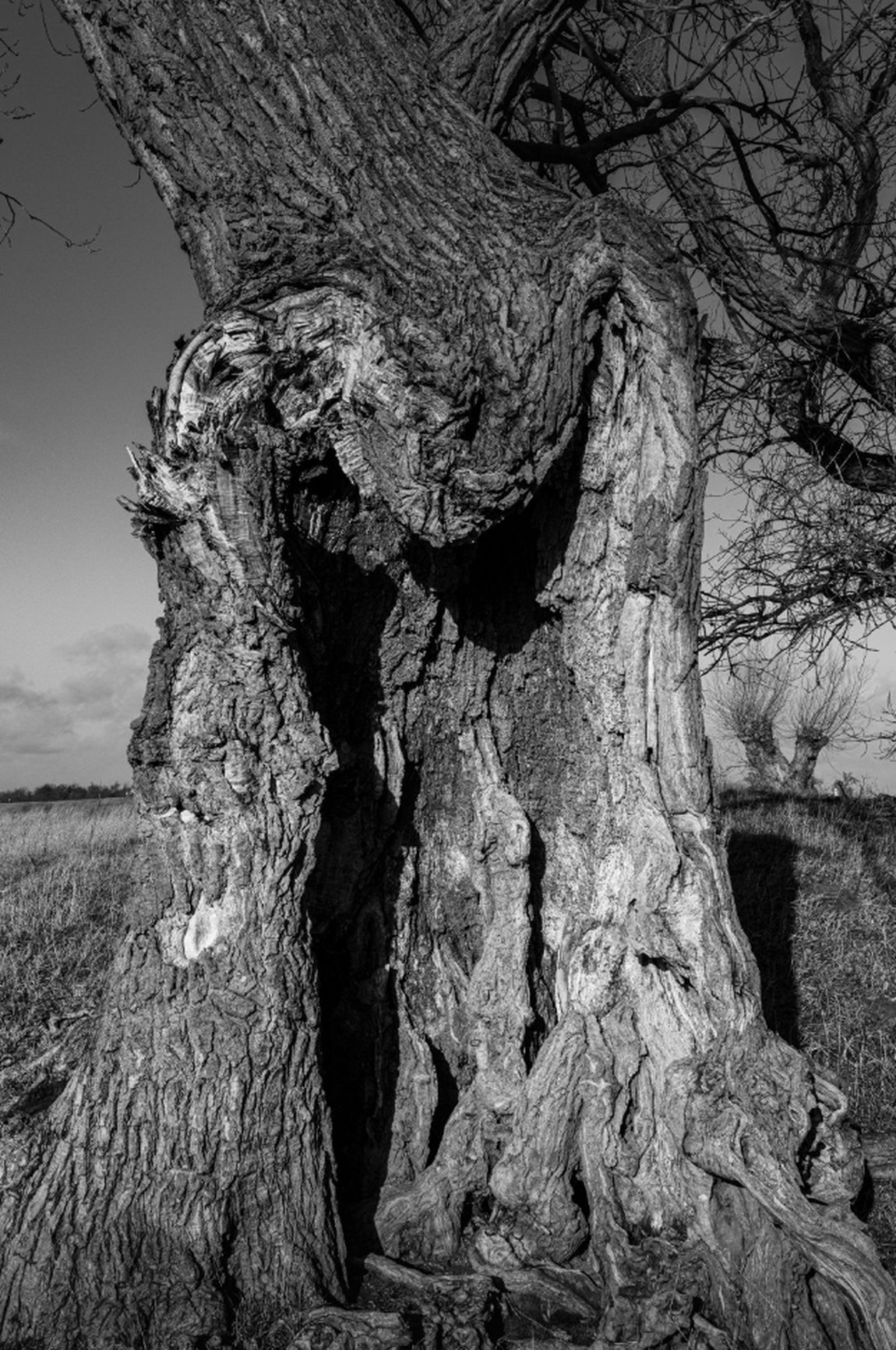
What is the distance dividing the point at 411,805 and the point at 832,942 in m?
3.84

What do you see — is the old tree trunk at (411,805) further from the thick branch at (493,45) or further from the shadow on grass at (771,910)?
the shadow on grass at (771,910)

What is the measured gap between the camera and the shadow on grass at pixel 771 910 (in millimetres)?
5648

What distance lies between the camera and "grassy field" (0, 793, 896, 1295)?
506cm

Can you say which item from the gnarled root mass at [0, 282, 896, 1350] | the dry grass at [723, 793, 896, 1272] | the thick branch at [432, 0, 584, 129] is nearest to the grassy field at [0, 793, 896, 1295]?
the dry grass at [723, 793, 896, 1272]

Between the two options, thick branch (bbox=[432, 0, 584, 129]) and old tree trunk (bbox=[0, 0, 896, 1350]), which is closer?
old tree trunk (bbox=[0, 0, 896, 1350])

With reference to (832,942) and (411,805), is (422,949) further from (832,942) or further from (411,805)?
(832,942)

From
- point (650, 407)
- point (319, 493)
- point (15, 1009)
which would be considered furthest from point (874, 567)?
point (15, 1009)

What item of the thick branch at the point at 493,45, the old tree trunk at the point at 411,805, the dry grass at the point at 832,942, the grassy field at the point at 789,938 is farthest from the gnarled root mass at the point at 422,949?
the thick branch at the point at 493,45

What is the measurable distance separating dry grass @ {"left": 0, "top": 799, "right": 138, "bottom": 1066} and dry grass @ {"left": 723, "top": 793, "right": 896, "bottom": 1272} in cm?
372

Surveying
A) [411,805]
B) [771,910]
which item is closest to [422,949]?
[411,805]

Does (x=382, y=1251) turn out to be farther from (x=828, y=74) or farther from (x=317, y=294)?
(x=828, y=74)

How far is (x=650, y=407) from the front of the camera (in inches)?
145

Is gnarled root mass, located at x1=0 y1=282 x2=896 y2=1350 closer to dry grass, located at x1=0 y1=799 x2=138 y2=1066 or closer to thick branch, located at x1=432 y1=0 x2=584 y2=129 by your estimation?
thick branch, located at x1=432 y1=0 x2=584 y2=129

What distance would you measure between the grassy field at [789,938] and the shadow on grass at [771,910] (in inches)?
0.5
